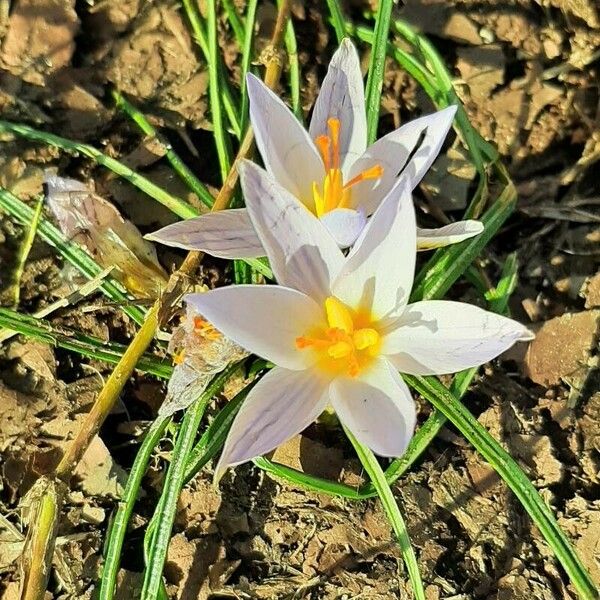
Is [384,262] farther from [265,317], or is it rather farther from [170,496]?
[170,496]

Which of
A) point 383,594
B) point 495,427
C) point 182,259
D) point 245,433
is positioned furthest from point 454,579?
point 182,259

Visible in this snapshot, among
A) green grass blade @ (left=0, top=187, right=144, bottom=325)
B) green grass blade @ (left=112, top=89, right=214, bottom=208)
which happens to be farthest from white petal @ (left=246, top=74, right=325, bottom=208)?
green grass blade @ (left=0, top=187, right=144, bottom=325)

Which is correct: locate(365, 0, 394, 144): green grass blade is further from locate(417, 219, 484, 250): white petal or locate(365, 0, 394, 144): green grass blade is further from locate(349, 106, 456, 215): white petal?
locate(417, 219, 484, 250): white petal

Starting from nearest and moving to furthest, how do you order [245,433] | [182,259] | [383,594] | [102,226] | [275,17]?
1. [245,433]
2. [383,594]
3. [102,226]
4. [182,259]
5. [275,17]

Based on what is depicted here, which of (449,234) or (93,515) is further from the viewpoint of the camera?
(93,515)

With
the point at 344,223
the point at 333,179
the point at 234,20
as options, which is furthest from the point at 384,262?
the point at 234,20

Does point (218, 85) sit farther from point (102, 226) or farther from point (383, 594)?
point (383, 594)
